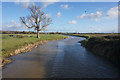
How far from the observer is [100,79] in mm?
6293

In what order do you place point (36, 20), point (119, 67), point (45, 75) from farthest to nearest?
1. point (36, 20)
2. point (119, 67)
3. point (45, 75)

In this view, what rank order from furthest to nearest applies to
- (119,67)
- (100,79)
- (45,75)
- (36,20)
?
(36,20)
(119,67)
(45,75)
(100,79)

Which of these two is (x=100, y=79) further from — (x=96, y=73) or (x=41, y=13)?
(x=41, y=13)

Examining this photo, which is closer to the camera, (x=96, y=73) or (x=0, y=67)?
(x=96, y=73)

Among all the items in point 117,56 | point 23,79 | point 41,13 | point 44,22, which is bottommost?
point 23,79

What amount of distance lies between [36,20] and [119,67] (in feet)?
107

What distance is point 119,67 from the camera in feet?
26.7

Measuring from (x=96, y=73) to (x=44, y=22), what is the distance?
32224 mm

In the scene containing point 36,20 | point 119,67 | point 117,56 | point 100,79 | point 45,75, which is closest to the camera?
point 100,79

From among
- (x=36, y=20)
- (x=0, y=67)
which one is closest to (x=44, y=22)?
(x=36, y=20)

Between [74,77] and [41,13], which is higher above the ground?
[41,13]

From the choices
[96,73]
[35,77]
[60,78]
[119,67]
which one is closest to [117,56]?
[119,67]

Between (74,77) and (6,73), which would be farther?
(6,73)

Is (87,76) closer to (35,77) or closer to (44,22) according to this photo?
(35,77)
